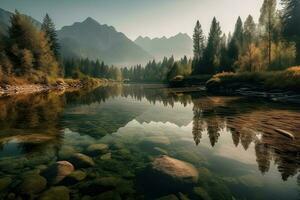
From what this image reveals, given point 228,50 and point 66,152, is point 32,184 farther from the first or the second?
point 228,50

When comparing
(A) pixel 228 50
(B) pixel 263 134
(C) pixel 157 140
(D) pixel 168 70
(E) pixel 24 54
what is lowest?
(C) pixel 157 140

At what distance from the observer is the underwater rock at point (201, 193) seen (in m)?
5.71

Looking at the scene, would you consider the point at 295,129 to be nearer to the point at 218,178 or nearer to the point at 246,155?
the point at 246,155

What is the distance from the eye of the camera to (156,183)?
6434 mm

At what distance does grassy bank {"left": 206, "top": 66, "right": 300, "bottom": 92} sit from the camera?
25.5 meters

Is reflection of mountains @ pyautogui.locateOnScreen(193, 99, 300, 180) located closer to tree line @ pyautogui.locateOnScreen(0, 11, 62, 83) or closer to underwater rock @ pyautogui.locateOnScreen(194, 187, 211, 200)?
underwater rock @ pyautogui.locateOnScreen(194, 187, 211, 200)

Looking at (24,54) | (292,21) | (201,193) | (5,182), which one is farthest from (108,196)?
(24,54)

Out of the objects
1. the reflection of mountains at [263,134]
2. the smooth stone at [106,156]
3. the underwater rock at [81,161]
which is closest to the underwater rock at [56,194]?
the underwater rock at [81,161]

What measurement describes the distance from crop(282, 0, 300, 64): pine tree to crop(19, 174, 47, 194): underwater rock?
1799 inches

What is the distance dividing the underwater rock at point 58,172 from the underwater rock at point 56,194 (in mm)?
511

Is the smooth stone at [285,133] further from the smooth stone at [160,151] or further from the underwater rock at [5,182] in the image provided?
the underwater rock at [5,182]

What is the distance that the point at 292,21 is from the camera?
42.2 metres

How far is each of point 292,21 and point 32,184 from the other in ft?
163

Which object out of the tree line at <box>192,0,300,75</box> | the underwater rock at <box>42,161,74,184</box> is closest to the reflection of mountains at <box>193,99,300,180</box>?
the underwater rock at <box>42,161,74,184</box>
